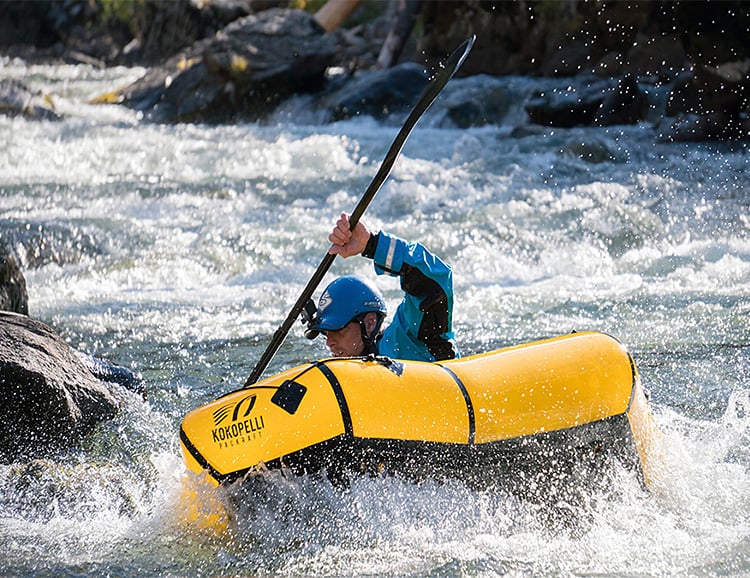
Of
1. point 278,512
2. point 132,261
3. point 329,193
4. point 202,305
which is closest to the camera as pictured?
point 278,512

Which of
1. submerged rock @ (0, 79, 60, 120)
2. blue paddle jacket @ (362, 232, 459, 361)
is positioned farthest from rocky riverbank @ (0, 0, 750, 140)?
blue paddle jacket @ (362, 232, 459, 361)

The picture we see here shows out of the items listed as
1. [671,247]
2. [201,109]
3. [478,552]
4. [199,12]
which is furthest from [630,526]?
[199,12]

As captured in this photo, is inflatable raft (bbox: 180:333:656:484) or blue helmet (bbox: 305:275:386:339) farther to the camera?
blue helmet (bbox: 305:275:386:339)

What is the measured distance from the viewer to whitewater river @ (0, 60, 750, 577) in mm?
3658

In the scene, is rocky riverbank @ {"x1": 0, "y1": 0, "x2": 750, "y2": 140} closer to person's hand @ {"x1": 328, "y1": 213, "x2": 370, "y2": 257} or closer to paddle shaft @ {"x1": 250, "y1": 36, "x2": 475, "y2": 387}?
paddle shaft @ {"x1": 250, "y1": 36, "x2": 475, "y2": 387}

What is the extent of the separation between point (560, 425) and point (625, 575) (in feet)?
1.83

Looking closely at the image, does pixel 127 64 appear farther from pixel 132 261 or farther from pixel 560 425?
pixel 560 425

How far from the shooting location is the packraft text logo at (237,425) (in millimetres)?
3572

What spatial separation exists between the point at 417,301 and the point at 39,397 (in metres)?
1.71

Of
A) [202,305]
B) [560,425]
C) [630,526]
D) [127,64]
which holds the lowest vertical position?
[127,64]

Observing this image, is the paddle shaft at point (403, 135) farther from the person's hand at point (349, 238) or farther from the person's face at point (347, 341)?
the person's face at point (347, 341)

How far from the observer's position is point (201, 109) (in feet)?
51.4

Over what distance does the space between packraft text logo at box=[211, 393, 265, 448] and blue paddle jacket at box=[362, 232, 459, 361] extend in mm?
798

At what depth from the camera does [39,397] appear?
466cm
